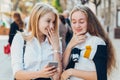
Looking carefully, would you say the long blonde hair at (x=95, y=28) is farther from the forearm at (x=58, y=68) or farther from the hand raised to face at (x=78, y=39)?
the forearm at (x=58, y=68)

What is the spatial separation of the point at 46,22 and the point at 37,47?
0.19m

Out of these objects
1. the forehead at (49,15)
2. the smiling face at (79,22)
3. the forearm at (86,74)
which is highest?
the forehead at (49,15)

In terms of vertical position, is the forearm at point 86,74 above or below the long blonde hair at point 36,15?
below

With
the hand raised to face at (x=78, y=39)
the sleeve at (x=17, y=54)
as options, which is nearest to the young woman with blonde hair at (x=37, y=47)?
the sleeve at (x=17, y=54)

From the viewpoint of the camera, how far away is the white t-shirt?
8.87ft

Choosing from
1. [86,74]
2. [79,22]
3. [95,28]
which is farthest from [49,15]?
[86,74]

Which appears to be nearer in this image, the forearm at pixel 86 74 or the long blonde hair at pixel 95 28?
the forearm at pixel 86 74

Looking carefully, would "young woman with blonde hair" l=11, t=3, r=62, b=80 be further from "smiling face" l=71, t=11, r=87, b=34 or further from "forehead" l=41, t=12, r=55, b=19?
"smiling face" l=71, t=11, r=87, b=34

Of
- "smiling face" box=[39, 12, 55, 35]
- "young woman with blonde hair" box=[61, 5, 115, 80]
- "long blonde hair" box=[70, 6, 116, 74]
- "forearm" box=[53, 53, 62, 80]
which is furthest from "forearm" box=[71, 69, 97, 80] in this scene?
"smiling face" box=[39, 12, 55, 35]

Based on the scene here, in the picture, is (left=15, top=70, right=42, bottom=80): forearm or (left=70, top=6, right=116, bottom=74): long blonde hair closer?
(left=15, top=70, right=42, bottom=80): forearm

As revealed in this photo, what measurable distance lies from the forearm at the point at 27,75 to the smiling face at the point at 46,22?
0.96 ft

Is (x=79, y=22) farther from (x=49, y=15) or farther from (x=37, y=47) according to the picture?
(x=37, y=47)

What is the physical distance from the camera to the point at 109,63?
2850 mm

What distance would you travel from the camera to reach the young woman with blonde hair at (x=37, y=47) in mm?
2703
